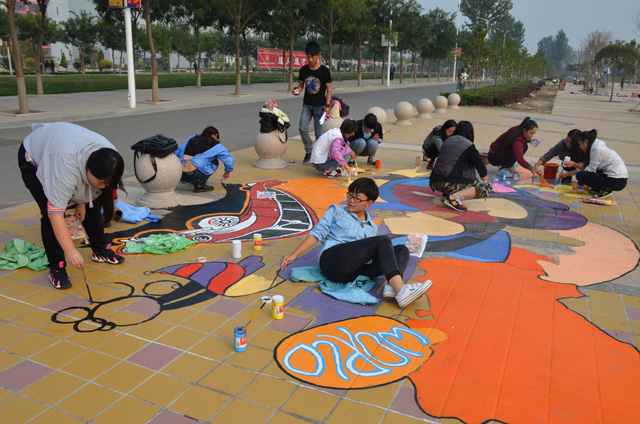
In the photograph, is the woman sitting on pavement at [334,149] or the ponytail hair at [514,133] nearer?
the woman sitting on pavement at [334,149]

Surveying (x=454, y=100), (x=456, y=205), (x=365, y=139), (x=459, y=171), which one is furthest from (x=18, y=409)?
(x=454, y=100)

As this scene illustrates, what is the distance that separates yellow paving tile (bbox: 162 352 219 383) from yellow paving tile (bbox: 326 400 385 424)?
0.91 metres

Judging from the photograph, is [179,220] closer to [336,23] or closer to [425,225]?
[425,225]

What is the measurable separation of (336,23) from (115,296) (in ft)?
100

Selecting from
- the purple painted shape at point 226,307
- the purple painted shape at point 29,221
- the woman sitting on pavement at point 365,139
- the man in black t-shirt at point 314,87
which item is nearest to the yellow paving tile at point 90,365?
the purple painted shape at point 226,307

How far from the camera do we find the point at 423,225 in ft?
21.2

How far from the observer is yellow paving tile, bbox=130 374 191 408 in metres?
2.94

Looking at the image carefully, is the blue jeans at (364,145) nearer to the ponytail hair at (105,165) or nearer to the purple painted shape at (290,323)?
the purple painted shape at (290,323)

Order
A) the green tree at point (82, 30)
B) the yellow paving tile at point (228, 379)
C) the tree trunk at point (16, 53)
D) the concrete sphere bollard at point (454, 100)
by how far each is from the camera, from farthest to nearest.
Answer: the green tree at point (82, 30)
the concrete sphere bollard at point (454, 100)
the tree trunk at point (16, 53)
the yellow paving tile at point (228, 379)

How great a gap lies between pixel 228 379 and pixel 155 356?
→ 583mm

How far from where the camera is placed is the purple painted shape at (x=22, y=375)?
9.98 feet

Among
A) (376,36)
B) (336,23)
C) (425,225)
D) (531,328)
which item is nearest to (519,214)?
(425,225)

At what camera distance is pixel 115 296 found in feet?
13.8

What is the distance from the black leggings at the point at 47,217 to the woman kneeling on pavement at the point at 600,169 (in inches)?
286
